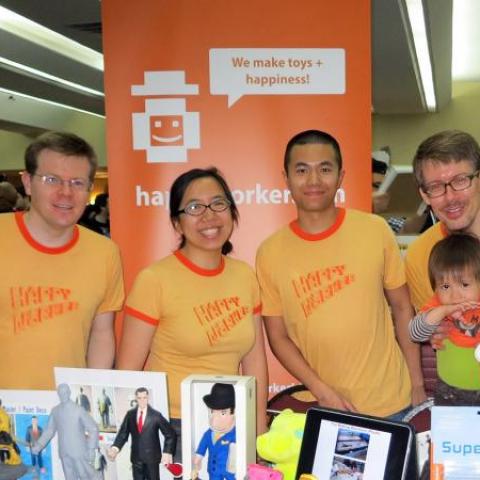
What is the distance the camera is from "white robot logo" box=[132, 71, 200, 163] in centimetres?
264

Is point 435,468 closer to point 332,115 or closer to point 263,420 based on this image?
point 263,420

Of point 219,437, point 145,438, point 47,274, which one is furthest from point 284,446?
point 47,274

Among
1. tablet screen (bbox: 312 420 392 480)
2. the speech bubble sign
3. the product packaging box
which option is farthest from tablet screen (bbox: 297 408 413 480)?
the speech bubble sign

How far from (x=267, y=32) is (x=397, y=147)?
1124 cm

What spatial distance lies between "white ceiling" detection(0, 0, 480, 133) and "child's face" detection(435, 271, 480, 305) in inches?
148

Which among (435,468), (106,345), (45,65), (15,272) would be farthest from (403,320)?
(45,65)

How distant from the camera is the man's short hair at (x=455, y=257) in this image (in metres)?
1.80

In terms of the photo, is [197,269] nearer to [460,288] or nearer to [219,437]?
[219,437]

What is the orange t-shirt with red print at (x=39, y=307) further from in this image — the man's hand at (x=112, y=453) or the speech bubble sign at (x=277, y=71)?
the speech bubble sign at (x=277, y=71)

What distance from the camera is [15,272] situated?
6.19ft

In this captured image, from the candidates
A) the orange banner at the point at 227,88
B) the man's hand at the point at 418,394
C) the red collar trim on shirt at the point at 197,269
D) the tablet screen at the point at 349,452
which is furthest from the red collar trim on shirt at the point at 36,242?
the man's hand at the point at 418,394

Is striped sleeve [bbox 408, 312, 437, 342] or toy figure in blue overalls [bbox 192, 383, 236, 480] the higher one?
striped sleeve [bbox 408, 312, 437, 342]

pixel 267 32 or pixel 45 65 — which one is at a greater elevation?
pixel 45 65

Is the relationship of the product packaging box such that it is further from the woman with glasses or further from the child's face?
the child's face
